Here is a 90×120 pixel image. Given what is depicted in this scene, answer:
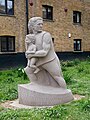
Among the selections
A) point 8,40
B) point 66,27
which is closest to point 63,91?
point 8,40

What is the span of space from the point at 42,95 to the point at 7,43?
40.9ft

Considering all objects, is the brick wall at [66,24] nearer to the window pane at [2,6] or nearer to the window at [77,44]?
the window at [77,44]

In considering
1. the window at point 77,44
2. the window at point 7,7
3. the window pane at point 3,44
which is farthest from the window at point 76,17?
the window pane at point 3,44

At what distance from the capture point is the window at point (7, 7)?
18.7 metres

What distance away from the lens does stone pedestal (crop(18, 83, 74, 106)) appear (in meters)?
6.92

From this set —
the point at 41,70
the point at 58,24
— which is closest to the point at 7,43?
the point at 58,24

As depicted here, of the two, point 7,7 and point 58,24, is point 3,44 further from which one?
point 58,24

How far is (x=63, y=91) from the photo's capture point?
7.18m

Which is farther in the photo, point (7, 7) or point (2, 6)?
point (7, 7)

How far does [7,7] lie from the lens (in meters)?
19.1

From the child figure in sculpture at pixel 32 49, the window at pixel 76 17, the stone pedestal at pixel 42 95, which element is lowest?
the stone pedestal at pixel 42 95

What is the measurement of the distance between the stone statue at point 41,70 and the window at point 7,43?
461 inches

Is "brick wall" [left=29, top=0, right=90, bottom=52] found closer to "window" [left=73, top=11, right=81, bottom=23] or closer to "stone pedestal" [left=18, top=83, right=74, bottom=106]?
"window" [left=73, top=11, right=81, bottom=23]

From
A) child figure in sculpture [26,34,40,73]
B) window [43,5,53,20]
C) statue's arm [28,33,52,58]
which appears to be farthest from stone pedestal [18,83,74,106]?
window [43,5,53,20]
